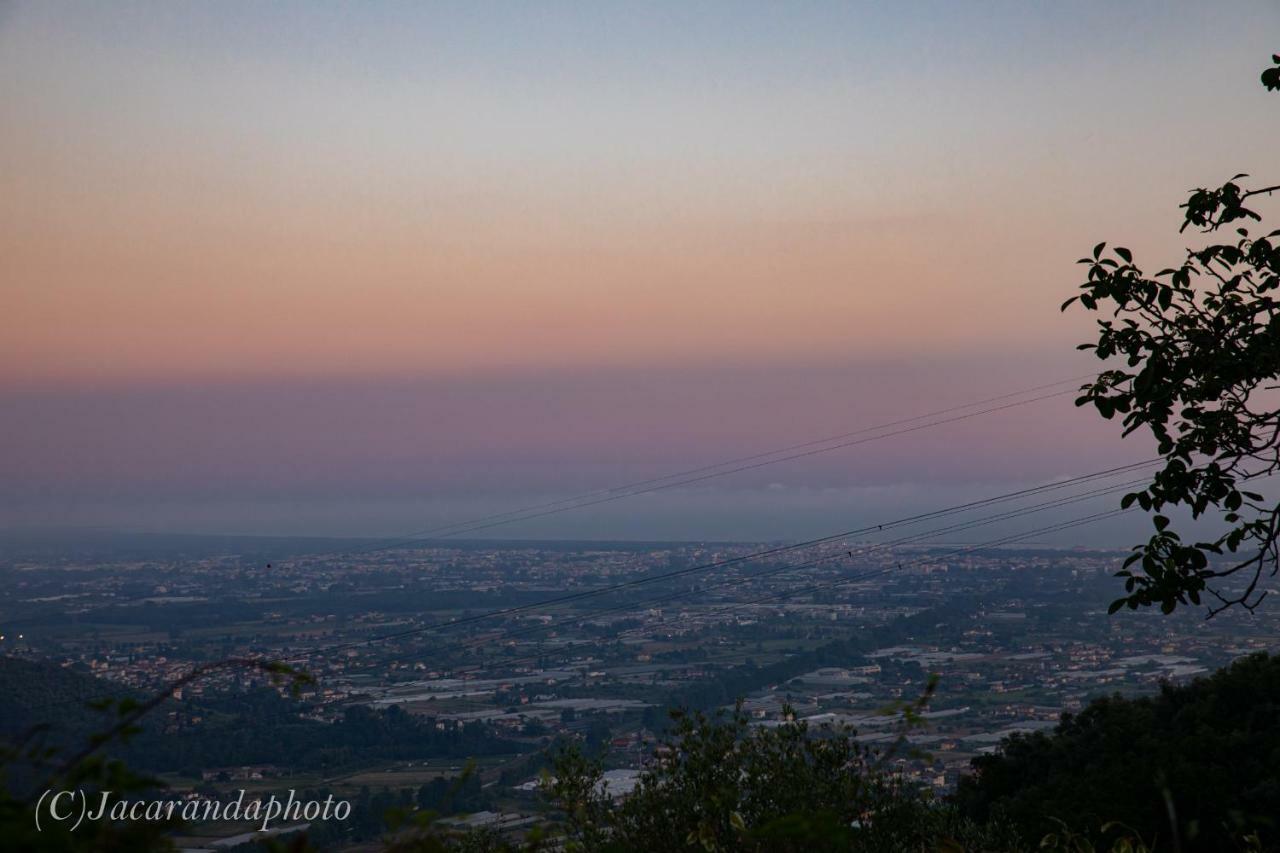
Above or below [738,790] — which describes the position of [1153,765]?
A: below

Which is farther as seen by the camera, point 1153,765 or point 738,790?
point 1153,765

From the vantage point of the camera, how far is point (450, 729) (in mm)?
39156

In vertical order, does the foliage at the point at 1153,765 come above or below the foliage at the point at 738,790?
below

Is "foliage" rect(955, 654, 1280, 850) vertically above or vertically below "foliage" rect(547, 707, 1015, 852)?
below

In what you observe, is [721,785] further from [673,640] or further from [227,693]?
[673,640]

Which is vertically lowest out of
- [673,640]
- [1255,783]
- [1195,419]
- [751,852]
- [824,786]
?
[673,640]

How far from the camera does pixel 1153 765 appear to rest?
15.9 meters

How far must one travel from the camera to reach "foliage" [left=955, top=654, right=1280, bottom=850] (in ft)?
44.2

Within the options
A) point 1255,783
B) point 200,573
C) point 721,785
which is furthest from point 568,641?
point 721,785

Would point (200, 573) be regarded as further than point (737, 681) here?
Yes

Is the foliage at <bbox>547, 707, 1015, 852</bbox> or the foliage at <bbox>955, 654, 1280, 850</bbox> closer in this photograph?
the foliage at <bbox>547, 707, 1015, 852</bbox>

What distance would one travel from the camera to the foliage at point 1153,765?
530 inches

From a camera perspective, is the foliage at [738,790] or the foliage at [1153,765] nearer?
the foliage at [738,790]

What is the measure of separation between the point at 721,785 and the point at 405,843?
276 inches
